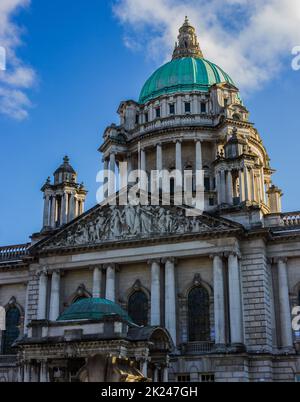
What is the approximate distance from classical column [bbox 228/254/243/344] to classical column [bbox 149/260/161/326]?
5.06m

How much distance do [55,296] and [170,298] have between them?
911 cm

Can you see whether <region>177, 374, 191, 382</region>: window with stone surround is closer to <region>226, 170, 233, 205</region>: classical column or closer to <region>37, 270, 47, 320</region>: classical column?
<region>37, 270, 47, 320</region>: classical column

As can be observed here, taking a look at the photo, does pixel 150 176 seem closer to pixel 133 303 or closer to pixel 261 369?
pixel 133 303

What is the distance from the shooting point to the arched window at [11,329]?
153ft

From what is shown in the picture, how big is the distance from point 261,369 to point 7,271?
73.7 ft

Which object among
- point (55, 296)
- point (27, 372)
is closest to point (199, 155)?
point (55, 296)

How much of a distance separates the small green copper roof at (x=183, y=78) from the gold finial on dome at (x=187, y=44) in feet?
6.86

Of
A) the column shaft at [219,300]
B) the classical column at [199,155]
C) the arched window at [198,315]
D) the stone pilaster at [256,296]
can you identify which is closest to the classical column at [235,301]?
the column shaft at [219,300]

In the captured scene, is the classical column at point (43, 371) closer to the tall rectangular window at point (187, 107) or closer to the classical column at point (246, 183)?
the classical column at point (246, 183)

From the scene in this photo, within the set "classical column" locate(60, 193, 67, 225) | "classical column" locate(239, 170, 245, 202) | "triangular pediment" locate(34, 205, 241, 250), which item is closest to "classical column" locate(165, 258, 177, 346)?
"triangular pediment" locate(34, 205, 241, 250)

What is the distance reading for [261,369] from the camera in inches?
1453

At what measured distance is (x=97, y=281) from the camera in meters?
42.6

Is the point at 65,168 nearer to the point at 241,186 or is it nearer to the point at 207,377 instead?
the point at 241,186

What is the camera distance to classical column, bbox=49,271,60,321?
42.8 metres
